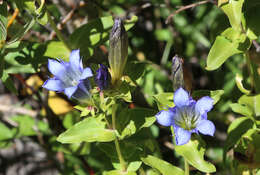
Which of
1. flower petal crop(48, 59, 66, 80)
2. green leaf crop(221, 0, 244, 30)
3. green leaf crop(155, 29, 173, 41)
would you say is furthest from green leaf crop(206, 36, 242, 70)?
green leaf crop(155, 29, 173, 41)

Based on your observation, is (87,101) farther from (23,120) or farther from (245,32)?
(23,120)

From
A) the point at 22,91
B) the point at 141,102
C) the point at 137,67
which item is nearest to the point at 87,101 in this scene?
the point at 137,67

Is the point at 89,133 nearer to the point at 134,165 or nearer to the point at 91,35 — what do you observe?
the point at 134,165

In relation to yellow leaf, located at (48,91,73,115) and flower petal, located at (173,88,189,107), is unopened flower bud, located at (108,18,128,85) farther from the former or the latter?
yellow leaf, located at (48,91,73,115)

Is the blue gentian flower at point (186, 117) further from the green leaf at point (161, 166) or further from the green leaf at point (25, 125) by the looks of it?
the green leaf at point (25, 125)

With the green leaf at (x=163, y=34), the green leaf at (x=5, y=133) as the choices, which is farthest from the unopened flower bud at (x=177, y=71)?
the green leaf at (x=5, y=133)

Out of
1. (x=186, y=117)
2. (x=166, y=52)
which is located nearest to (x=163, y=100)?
(x=186, y=117)
